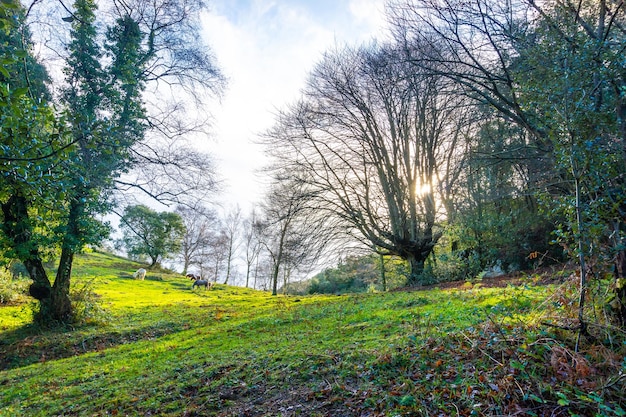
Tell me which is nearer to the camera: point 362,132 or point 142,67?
point 142,67

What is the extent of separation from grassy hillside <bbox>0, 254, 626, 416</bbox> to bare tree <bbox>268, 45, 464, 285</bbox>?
8.19 meters

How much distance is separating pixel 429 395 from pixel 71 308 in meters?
11.9

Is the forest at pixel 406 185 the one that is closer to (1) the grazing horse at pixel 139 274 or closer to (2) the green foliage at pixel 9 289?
(2) the green foliage at pixel 9 289

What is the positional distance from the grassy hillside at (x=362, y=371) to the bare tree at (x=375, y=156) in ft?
26.9

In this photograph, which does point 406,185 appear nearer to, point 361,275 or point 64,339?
point 361,275

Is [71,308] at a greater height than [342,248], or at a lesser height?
lesser

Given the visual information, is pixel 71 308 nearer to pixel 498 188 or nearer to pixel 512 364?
pixel 512 364

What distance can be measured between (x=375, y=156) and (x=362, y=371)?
44.1 ft

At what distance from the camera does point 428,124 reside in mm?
Answer: 15391

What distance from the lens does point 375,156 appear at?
16406 millimetres

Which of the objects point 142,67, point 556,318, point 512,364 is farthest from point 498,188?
point 142,67

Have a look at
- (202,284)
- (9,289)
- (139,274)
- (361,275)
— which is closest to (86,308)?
(9,289)

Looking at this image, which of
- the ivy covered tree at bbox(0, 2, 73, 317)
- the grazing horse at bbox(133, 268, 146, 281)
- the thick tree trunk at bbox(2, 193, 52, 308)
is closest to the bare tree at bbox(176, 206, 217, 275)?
the grazing horse at bbox(133, 268, 146, 281)

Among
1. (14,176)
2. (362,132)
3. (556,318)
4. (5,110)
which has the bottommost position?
(556,318)
